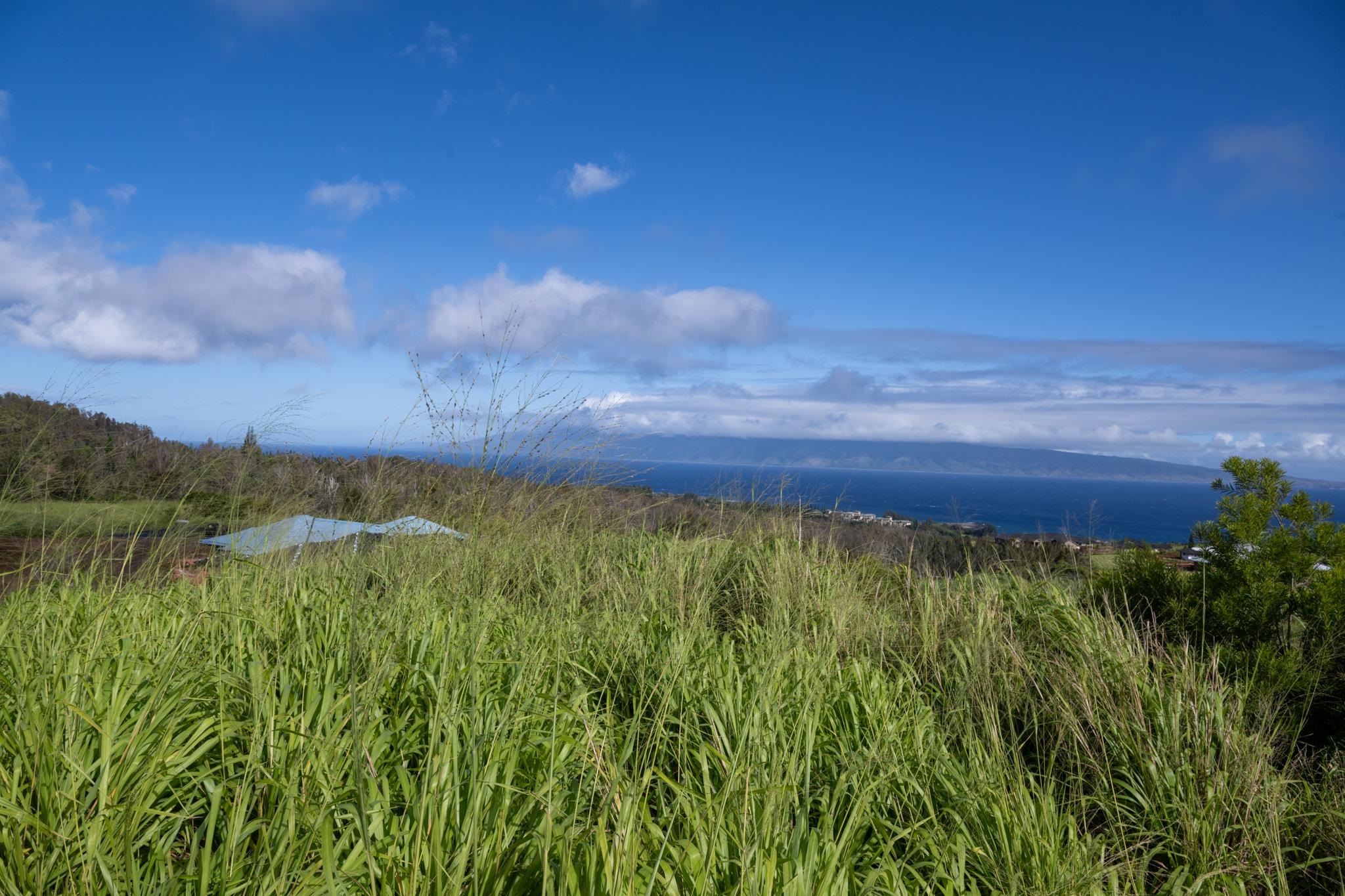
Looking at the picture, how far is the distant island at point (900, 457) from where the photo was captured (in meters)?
8.55

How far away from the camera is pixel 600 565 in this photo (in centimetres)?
465

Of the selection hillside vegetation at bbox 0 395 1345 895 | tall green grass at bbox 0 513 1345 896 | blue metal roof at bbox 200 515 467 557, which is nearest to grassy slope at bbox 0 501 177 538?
hillside vegetation at bbox 0 395 1345 895

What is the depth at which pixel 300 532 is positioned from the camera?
5062mm

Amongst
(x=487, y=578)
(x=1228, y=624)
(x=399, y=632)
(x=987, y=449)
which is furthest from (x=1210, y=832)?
(x=987, y=449)

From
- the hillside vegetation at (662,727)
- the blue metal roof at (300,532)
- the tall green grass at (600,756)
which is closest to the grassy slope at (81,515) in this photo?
the hillside vegetation at (662,727)

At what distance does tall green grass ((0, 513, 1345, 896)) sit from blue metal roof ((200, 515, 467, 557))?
49 cm

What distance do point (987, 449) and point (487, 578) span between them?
70.6 metres

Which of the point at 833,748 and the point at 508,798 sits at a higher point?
the point at 508,798

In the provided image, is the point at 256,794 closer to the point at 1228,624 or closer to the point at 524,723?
the point at 524,723

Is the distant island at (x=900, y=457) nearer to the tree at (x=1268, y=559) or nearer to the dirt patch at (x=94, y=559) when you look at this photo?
the tree at (x=1268, y=559)

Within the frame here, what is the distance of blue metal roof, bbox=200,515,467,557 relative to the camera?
4438 millimetres

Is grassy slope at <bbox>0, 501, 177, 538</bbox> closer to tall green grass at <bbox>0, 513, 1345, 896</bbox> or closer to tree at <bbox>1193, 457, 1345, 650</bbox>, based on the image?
tall green grass at <bbox>0, 513, 1345, 896</bbox>

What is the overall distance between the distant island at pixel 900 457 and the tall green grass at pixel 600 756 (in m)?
2.57

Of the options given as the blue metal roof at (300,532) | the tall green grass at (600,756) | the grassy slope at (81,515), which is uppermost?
the grassy slope at (81,515)
